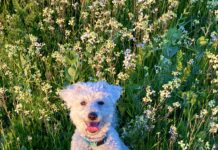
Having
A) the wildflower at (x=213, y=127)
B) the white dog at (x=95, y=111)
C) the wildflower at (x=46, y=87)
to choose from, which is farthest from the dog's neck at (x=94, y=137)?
the wildflower at (x=213, y=127)

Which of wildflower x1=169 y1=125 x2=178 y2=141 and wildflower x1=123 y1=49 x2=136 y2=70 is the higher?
wildflower x1=123 y1=49 x2=136 y2=70

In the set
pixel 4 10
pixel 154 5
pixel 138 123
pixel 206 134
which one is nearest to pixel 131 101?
pixel 138 123

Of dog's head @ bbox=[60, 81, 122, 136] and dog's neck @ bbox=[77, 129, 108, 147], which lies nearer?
dog's head @ bbox=[60, 81, 122, 136]

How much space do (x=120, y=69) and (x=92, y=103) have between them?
1337mm

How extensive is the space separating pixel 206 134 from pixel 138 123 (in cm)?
58

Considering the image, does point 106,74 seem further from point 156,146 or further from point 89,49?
point 156,146

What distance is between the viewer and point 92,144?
445 centimetres

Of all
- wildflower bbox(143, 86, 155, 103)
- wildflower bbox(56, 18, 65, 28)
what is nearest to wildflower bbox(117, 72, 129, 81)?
wildflower bbox(143, 86, 155, 103)

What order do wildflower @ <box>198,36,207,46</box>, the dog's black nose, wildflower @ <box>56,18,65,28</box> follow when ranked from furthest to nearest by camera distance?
1. wildflower @ <box>56,18,65,28</box>
2. wildflower @ <box>198,36,207,46</box>
3. the dog's black nose

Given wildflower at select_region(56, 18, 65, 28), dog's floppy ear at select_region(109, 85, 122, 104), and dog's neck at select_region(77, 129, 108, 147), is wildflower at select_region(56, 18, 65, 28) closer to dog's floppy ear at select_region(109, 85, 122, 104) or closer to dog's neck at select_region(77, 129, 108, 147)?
dog's floppy ear at select_region(109, 85, 122, 104)

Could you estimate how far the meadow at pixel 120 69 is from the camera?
492 centimetres

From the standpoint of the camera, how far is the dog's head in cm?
432

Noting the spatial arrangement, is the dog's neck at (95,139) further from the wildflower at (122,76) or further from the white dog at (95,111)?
the wildflower at (122,76)

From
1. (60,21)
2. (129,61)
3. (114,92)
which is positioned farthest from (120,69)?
(114,92)
